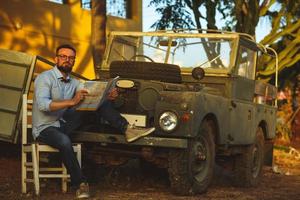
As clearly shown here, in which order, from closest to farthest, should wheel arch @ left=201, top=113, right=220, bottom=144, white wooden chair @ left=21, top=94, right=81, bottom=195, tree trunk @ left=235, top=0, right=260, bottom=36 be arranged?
white wooden chair @ left=21, top=94, right=81, bottom=195
wheel arch @ left=201, top=113, right=220, bottom=144
tree trunk @ left=235, top=0, right=260, bottom=36

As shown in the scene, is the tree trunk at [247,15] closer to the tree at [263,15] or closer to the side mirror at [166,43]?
the tree at [263,15]

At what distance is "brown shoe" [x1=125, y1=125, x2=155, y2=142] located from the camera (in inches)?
282

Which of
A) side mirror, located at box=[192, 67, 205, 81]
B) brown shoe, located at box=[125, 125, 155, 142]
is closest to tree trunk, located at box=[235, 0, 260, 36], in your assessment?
side mirror, located at box=[192, 67, 205, 81]

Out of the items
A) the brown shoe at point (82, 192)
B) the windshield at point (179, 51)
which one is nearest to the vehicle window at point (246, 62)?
the windshield at point (179, 51)

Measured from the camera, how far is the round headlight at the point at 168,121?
23.6 feet

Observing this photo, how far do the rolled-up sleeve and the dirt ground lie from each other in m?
0.96

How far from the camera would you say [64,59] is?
7219 mm

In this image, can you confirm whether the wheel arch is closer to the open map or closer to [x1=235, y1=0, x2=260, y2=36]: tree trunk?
the open map

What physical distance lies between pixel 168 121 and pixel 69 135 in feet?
3.65

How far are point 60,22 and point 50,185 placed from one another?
6.17m

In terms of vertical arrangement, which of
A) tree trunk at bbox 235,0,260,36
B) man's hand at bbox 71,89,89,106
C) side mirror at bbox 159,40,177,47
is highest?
tree trunk at bbox 235,0,260,36

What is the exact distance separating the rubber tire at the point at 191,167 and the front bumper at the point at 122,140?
0.19 metres

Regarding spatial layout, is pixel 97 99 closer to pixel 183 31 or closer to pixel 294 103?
pixel 183 31

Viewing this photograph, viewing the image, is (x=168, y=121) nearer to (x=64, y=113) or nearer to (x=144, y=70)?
(x=144, y=70)
